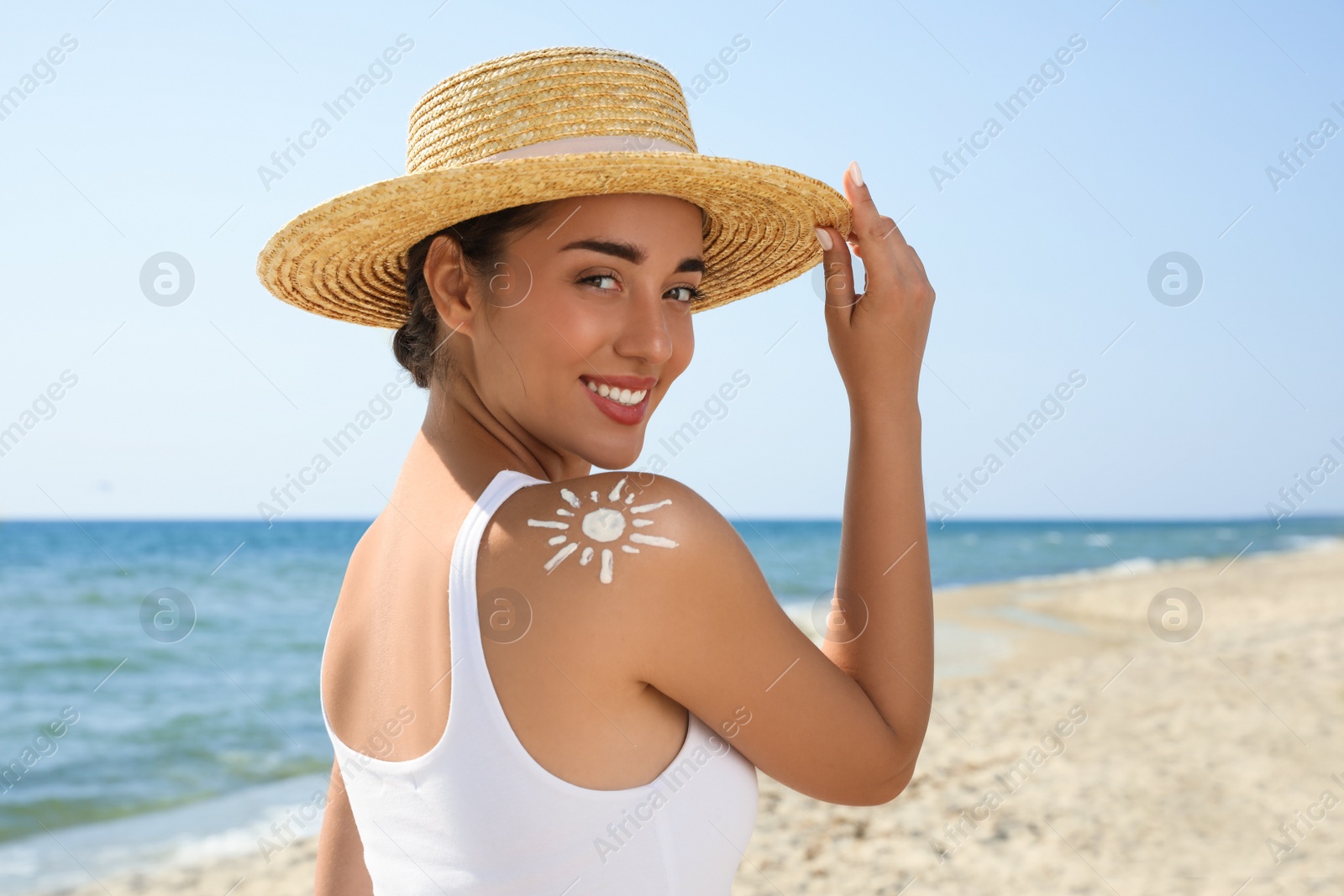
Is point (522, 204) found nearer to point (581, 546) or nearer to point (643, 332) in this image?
point (643, 332)

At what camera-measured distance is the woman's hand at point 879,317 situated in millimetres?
1727

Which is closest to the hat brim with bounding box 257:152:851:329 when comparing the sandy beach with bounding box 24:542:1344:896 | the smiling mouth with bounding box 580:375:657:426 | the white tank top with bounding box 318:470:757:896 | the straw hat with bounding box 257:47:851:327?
the straw hat with bounding box 257:47:851:327

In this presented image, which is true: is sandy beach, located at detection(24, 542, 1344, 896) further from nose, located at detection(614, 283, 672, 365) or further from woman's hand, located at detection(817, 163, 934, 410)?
nose, located at detection(614, 283, 672, 365)

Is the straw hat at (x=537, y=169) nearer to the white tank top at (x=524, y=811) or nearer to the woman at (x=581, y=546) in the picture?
the woman at (x=581, y=546)

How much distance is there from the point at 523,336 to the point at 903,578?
2.39 feet

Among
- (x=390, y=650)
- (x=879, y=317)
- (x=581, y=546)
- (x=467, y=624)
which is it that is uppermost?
(x=879, y=317)

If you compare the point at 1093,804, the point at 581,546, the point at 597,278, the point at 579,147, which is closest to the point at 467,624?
the point at 581,546

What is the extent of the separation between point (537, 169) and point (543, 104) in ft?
0.78

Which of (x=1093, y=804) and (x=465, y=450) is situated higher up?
(x=465, y=450)

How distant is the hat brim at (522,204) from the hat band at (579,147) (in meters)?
0.09

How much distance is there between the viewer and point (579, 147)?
5.66 feet

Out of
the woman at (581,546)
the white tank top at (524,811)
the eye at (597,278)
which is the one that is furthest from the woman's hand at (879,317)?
the white tank top at (524,811)

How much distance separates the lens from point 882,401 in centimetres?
172

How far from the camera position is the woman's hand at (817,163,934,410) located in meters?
1.73
